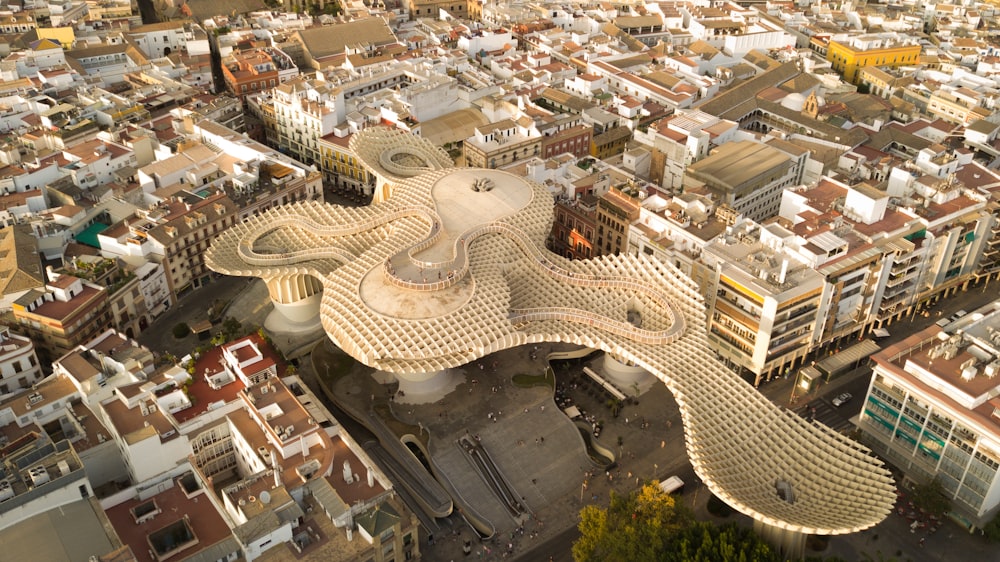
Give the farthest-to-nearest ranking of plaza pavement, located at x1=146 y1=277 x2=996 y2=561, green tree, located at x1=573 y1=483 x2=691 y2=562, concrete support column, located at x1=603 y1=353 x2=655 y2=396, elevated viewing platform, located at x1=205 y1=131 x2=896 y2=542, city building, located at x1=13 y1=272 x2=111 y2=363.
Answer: concrete support column, located at x1=603 y1=353 x2=655 y2=396 → city building, located at x1=13 y1=272 x2=111 y2=363 → plaza pavement, located at x1=146 y1=277 x2=996 y2=561 → elevated viewing platform, located at x1=205 y1=131 x2=896 y2=542 → green tree, located at x1=573 y1=483 x2=691 y2=562

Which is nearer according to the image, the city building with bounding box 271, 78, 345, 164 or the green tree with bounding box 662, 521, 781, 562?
the green tree with bounding box 662, 521, 781, 562

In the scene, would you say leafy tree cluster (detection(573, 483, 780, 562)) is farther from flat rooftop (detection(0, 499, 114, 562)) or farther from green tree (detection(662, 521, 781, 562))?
flat rooftop (detection(0, 499, 114, 562))

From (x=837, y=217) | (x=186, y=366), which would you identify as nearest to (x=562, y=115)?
(x=837, y=217)

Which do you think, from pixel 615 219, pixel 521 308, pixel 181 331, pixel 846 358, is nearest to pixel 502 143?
pixel 615 219

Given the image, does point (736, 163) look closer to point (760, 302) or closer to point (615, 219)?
point (615, 219)

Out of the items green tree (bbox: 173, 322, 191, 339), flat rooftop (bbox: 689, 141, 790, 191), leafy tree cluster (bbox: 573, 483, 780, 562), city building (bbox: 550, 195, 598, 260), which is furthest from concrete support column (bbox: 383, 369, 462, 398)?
flat rooftop (bbox: 689, 141, 790, 191)
